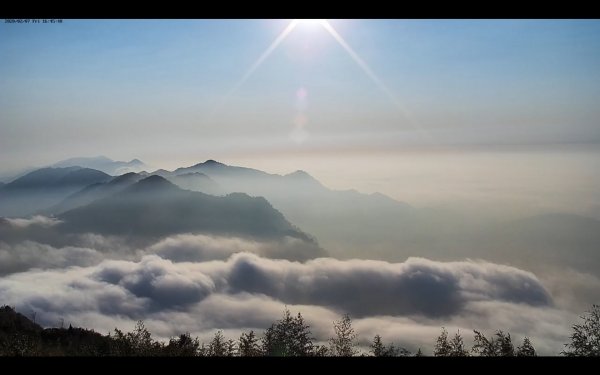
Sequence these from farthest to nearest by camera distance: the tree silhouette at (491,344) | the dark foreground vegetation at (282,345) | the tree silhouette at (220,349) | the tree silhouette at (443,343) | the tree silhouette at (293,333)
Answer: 1. the tree silhouette at (293,333)
2. the tree silhouette at (443,343)
3. the tree silhouette at (491,344)
4. the dark foreground vegetation at (282,345)
5. the tree silhouette at (220,349)

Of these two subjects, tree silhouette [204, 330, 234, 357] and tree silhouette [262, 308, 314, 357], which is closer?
tree silhouette [204, 330, 234, 357]

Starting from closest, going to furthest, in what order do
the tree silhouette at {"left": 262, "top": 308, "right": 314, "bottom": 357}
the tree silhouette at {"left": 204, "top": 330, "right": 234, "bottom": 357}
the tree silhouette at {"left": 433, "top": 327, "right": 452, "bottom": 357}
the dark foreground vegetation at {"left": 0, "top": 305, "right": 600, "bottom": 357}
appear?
the tree silhouette at {"left": 204, "top": 330, "right": 234, "bottom": 357} → the dark foreground vegetation at {"left": 0, "top": 305, "right": 600, "bottom": 357} → the tree silhouette at {"left": 433, "top": 327, "right": 452, "bottom": 357} → the tree silhouette at {"left": 262, "top": 308, "right": 314, "bottom": 357}

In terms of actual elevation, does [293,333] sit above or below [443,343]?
below

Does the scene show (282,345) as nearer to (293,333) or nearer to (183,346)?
(293,333)

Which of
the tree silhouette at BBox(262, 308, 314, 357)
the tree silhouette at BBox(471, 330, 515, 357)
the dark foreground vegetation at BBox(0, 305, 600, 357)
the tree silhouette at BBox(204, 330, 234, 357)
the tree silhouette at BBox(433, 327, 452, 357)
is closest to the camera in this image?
the tree silhouette at BBox(204, 330, 234, 357)

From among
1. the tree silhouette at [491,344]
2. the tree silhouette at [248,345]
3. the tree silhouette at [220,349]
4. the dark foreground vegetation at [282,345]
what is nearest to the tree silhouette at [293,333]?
the dark foreground vegetation at [282,345]

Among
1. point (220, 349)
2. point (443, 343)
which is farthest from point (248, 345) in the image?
point (443, 343)

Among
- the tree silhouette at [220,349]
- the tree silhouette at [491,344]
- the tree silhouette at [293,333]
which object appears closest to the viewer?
the tree silhouette at [220,349]

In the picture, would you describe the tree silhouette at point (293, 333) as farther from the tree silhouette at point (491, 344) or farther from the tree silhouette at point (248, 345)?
the tree silhouette at point (491, 344)

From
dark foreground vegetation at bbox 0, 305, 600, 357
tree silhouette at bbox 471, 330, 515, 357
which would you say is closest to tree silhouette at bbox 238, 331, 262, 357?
dark foreground vegetation at bbox 0, 305, 600, 357

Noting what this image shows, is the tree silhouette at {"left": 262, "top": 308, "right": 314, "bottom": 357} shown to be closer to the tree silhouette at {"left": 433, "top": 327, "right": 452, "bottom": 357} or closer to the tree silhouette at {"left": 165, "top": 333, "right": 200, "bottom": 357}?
the tree silhouette at {"left": 433, "top": 327, "right": 452, "bottom": 357}

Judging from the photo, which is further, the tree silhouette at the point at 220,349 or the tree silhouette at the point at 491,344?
the tree silhouette at the point at 491,344

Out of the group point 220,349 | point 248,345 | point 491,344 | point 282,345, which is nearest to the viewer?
point 220,349

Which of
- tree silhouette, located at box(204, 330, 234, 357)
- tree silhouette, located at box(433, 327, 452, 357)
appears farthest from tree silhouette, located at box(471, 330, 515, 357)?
tree silhouette, located at box(204, 330, 234, 357)
